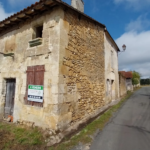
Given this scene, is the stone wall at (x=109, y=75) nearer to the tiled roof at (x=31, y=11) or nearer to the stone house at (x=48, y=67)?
the stone house at (x=48, y=67)

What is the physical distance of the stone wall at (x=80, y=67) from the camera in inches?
165

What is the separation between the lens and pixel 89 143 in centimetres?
322

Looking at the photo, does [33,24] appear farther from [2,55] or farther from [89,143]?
[89,143]

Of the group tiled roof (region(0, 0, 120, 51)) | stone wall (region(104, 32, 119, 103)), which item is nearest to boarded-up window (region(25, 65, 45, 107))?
tiled roof (region(0, 0, 120, 51))

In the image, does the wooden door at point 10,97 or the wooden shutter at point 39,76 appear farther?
the wooden door at point 10,97

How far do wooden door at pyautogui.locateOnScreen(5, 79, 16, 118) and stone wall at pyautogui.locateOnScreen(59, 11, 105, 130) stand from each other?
286 centimetres

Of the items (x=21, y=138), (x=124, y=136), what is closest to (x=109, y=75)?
(x=124, y=136)

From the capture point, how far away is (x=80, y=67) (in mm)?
5020

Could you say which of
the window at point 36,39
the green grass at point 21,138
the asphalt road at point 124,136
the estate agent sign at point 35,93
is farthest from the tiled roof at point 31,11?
the asphalt road at point 124,136

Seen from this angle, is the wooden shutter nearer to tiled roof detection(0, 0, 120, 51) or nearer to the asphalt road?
tiled roof detection(0, 0, 120, 51)

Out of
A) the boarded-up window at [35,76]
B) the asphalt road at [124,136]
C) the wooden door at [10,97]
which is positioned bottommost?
the asphalt road at [124,136]

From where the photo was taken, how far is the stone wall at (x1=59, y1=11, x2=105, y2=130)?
4.20 m

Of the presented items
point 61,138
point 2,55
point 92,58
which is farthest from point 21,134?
point 92,58

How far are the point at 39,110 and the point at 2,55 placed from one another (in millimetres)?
3843
